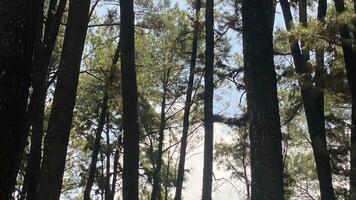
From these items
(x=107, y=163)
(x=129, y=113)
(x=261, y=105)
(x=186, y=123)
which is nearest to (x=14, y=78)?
(x=261, y=105)

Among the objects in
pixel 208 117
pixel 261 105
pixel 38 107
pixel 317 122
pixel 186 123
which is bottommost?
pixel 38 107

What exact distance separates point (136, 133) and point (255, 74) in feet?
14.5

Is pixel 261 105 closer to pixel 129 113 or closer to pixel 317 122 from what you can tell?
pixel 129 113

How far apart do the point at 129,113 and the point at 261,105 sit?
4.54 meters

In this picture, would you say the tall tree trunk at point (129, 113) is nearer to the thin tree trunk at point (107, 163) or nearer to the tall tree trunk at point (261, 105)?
the tall tree trunk at point (261, 105)

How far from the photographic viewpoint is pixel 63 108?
756cm

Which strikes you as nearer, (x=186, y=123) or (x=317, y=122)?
(x=317, y=122)

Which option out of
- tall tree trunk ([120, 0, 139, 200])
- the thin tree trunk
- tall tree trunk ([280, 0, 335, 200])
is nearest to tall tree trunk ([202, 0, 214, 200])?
tall tree trunk ([280, 0, 335, 200])

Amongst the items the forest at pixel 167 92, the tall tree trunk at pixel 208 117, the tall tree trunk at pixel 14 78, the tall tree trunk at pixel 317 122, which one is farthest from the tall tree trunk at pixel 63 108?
the tall tree trunk at pixel 208 117

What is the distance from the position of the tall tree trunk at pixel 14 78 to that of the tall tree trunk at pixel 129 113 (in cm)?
738

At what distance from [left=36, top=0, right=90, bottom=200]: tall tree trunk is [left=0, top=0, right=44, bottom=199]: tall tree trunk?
163 inches

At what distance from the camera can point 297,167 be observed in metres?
32.5

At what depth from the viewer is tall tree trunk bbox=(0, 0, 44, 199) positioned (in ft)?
10.1

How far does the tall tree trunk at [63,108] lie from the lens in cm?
727
